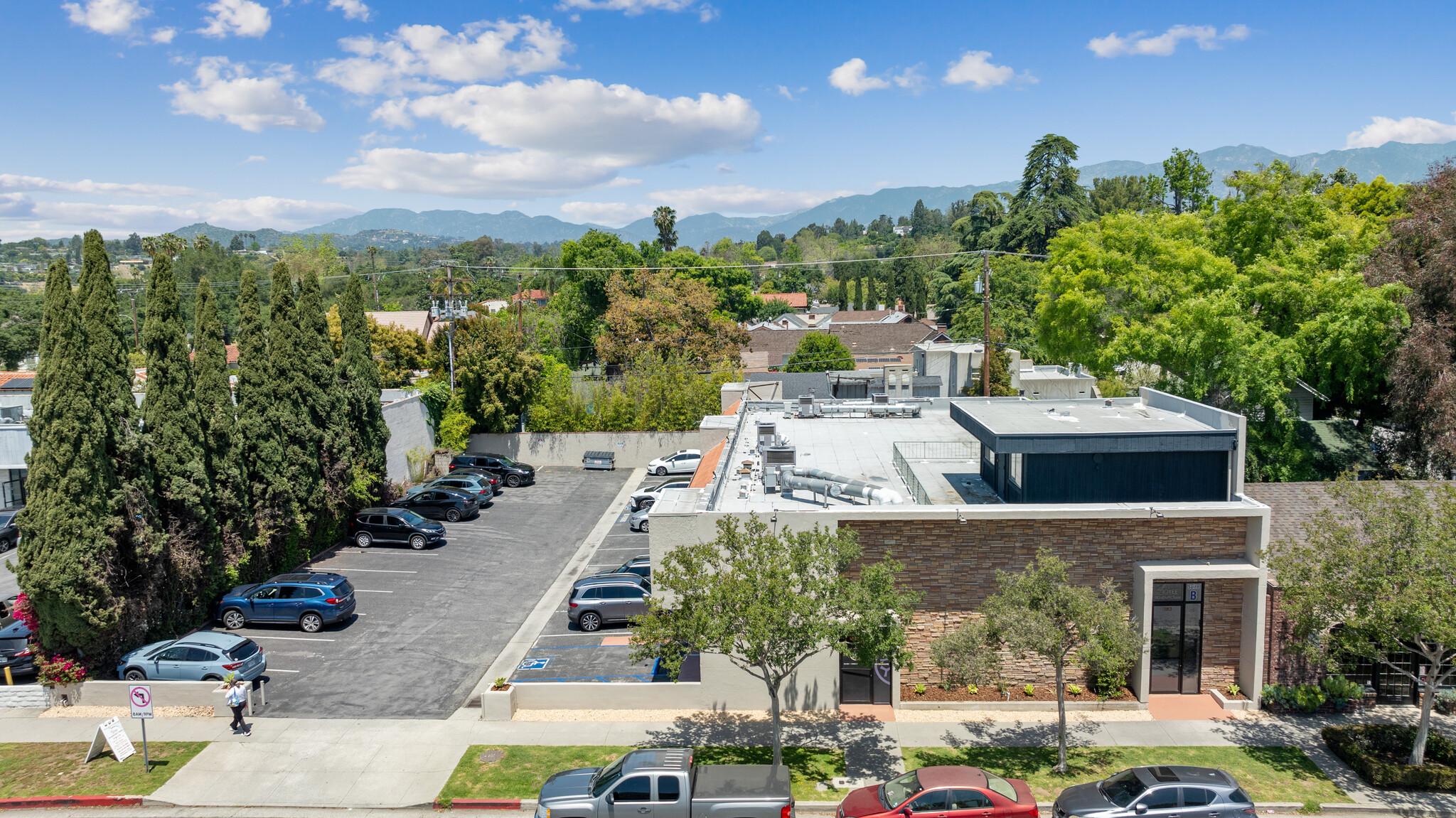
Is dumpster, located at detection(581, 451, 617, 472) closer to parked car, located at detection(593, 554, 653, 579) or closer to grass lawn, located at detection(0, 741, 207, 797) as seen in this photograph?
parked car, located at detection(593, 554, 653, 579)

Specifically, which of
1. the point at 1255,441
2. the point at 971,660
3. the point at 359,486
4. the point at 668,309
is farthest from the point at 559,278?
the point at 971,660

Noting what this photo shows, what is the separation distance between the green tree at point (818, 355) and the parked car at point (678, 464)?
25058mm

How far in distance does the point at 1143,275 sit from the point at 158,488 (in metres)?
38.1

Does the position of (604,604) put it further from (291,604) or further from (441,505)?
(441,505)

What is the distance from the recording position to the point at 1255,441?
111 ft

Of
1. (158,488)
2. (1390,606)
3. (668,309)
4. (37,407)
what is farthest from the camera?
(668,309)

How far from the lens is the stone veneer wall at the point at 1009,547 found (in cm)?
2028

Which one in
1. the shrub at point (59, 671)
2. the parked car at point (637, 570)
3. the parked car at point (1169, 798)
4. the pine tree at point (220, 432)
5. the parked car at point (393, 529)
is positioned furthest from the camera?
the parked car at point (393, 529)

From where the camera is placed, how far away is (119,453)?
23.2m

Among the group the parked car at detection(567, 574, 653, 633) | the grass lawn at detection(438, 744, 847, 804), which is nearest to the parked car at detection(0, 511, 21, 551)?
the parked car at detection(567, 574, 653, 633)

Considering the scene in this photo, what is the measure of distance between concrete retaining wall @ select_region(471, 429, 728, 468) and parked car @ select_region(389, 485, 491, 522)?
11.6 metres

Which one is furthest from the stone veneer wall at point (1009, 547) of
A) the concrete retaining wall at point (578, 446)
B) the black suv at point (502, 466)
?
the concrete retaining wall at point (578, 446)

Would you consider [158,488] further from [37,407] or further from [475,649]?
[475,649]

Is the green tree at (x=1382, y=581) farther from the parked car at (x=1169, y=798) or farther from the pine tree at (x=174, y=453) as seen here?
the pine tree at (x=174, y=453)
